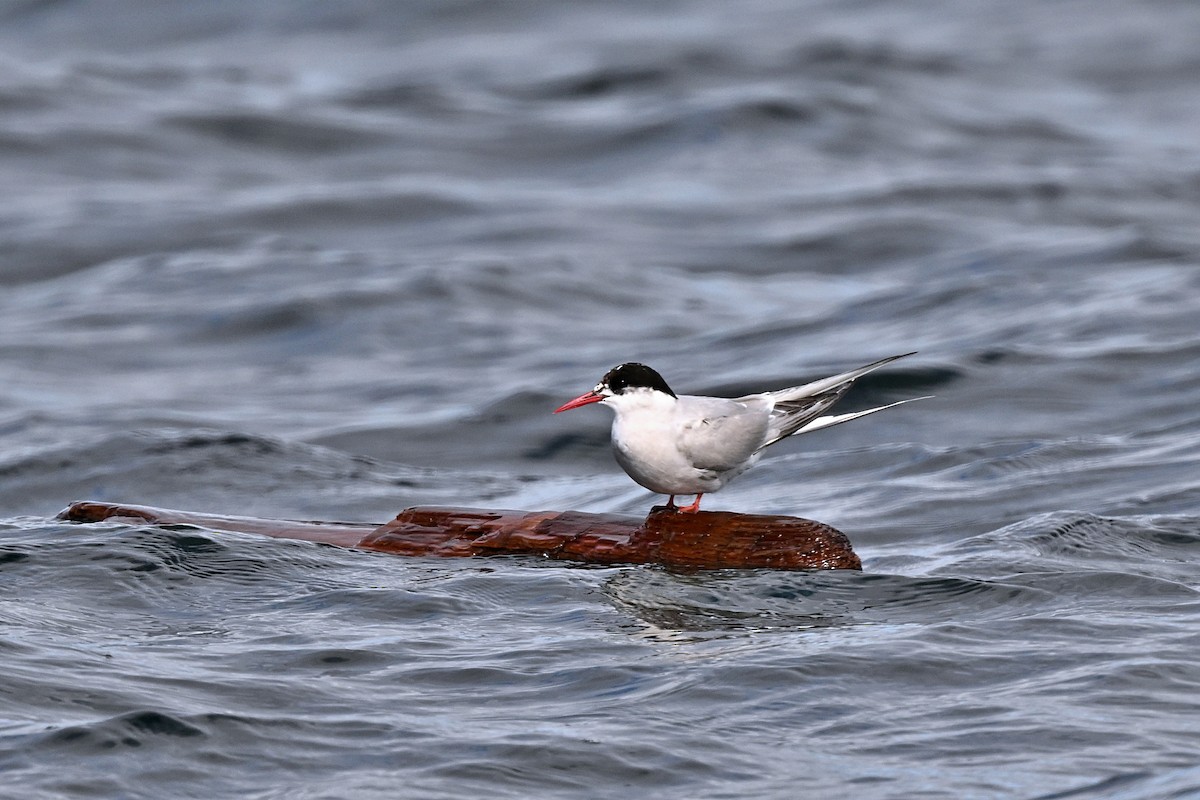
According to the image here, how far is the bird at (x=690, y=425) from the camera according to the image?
24.3 feet

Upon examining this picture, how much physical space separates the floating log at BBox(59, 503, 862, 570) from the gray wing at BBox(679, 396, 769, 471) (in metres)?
0.29

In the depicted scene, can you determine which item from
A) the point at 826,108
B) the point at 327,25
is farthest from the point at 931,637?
the point at 327,25

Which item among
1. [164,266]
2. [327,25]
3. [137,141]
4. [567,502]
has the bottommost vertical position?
[567,502]

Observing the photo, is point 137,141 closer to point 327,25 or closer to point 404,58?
point 404,58

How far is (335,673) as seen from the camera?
6.23m

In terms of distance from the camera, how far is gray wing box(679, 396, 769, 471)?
294 inches

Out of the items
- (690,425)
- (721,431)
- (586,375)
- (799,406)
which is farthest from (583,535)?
(586,375)

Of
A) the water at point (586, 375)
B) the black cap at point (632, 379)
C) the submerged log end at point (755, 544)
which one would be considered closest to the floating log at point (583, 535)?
the submerged log end at point (755, 544)

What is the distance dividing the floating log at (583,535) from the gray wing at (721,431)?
0.97ft

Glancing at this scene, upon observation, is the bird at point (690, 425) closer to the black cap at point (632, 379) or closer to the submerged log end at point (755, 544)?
the black cap at point (632, 379)

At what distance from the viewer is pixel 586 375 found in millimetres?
13891

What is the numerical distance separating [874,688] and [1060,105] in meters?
21.0

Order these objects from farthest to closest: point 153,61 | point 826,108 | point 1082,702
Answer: point 153,61
point 826,108
point 1082,702

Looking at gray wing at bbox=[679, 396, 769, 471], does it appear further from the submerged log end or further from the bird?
the submerged log end
